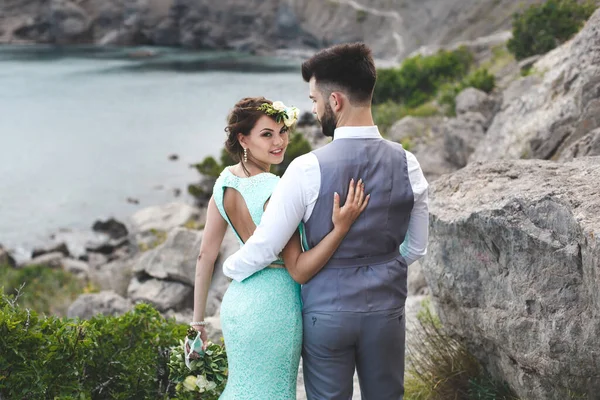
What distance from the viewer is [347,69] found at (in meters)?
3.28

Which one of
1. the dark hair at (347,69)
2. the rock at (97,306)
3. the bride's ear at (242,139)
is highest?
the dark hair at (347,69)

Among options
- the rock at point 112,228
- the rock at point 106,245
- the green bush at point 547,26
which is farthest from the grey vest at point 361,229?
the rock at point 112,228

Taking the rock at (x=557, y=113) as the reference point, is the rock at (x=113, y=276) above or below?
below

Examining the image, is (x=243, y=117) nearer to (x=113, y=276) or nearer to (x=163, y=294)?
(x=163, y=294)

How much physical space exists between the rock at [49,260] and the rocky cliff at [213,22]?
6890cm

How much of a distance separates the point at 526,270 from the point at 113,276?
1401 centimetres

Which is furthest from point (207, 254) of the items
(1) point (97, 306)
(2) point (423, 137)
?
(2) point (423, 137)

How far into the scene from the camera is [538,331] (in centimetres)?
395

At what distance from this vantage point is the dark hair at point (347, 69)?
10.8ft

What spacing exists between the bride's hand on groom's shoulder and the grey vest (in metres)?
0.04

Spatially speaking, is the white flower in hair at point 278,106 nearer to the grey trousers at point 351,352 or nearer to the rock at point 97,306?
the grey trousers at point 351,352

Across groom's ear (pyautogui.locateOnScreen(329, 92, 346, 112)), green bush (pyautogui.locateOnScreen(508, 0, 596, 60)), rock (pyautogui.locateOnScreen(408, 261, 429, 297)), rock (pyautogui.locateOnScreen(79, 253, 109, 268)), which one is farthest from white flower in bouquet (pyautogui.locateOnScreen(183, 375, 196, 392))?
green bush (pyautogui.locateOnScreen(508, 0, 596, 60))

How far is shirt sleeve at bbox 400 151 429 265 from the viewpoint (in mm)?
3482

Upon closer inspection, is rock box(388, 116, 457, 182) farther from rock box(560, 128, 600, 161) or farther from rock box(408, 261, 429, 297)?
rock box(560, 128, 600, 161)
